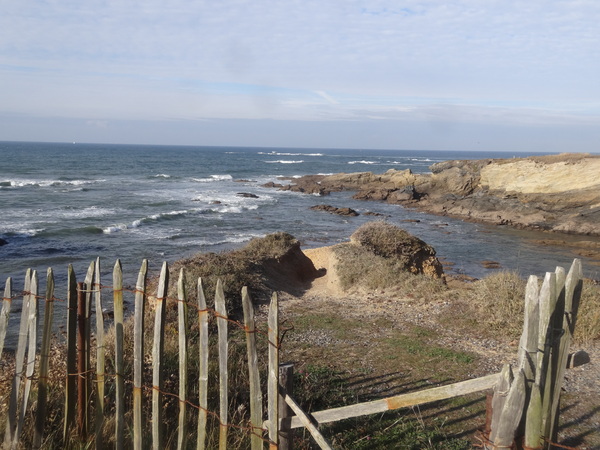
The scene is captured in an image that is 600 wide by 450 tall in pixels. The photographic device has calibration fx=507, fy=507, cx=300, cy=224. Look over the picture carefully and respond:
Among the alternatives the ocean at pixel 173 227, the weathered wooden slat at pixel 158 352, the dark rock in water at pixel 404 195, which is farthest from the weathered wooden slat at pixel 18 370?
the dark rock in water at pixel 404 195

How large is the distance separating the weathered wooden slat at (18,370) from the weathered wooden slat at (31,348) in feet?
0.14

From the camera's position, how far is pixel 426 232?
32938 mm

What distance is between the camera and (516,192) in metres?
40.3

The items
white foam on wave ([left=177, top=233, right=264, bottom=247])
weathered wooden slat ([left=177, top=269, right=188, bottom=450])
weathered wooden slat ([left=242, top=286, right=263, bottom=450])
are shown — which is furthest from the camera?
white foam on wave ([left=177, top=233, right=264, bottom=247])

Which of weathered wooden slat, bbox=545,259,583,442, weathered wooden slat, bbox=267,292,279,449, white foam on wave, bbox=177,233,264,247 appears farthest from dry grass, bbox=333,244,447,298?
white foam on wave, bbox=177,233,264,247

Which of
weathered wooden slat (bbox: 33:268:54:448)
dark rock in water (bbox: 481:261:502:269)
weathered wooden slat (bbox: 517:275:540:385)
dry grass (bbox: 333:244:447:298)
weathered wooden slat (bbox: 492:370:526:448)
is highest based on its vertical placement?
weathered wooden slat (bbox: 517:275:540:385)

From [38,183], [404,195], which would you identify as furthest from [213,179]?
[404,195]

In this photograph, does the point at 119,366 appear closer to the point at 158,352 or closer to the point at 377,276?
the point at 158,352

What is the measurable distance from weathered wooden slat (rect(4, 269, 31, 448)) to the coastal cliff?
34.5 metres

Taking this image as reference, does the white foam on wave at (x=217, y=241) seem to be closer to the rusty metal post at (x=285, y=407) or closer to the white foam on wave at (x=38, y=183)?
the rusty metal post at (x=285, y=407)

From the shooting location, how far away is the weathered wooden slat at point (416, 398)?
11.3 feet

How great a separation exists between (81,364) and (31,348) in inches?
15.9

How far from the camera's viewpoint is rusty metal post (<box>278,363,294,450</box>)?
3657 mm

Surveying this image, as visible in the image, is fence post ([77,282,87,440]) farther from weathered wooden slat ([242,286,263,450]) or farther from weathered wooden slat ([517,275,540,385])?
weathered wooden slat ([517,275,540,385])
